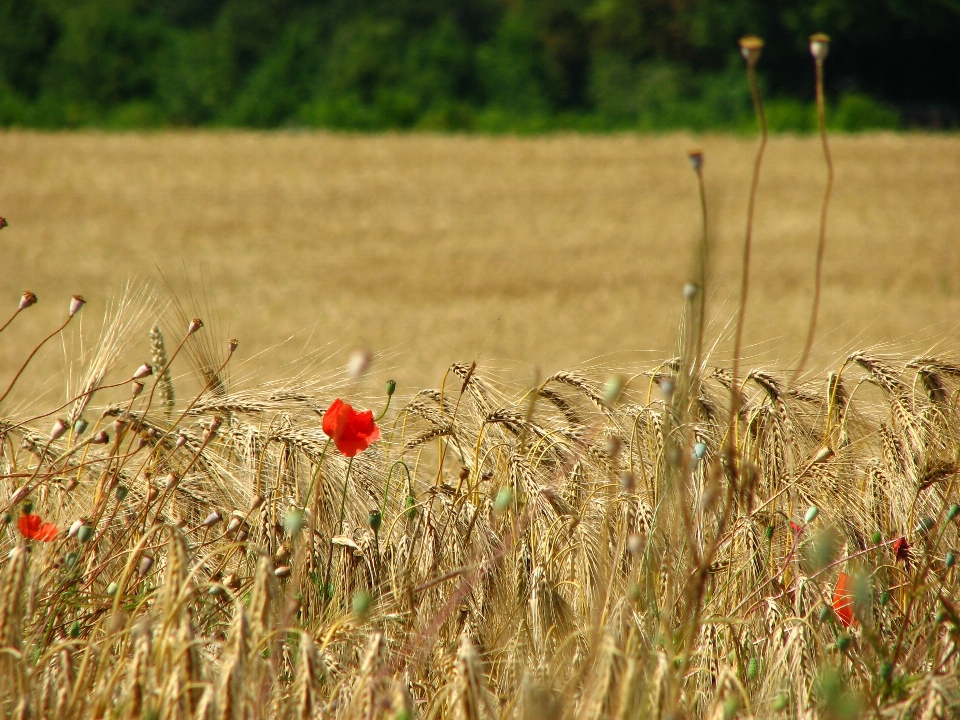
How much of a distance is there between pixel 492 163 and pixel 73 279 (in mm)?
8594

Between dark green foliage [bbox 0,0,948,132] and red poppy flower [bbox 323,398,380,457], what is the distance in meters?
23.9

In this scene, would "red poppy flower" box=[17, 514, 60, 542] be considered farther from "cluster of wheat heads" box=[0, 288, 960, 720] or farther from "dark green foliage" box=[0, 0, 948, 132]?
"dark green foliage" box=[0, 0, 948, 132]

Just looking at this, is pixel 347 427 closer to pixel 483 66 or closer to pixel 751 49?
pixel 751 49

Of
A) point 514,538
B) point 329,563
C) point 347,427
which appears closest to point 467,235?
point 329,563

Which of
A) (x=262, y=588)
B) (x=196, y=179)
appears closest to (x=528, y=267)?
(x=196, y=179)

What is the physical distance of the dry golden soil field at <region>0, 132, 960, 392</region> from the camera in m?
10.1

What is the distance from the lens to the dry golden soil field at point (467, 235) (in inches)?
396

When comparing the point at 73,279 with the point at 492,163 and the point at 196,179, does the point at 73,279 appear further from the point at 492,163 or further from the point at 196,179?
the point at 492,163

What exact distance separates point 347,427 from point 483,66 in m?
39.8

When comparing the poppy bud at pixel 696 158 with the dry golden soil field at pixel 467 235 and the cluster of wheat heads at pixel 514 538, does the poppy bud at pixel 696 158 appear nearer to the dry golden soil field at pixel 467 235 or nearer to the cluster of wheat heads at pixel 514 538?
the cluster of wheat heads at pixel 514 538

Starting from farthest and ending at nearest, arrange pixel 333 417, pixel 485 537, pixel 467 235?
1. pixel 467 235
2. pixel 485 537
3. pixel 333 417

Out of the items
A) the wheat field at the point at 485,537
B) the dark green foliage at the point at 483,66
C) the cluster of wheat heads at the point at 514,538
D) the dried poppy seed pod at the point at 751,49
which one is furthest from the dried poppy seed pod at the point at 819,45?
the dark green foliage at the point at 483,66

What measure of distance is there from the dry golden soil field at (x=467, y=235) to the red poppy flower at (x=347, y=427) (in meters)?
5.45

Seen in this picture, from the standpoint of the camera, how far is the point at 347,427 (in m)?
1.69
